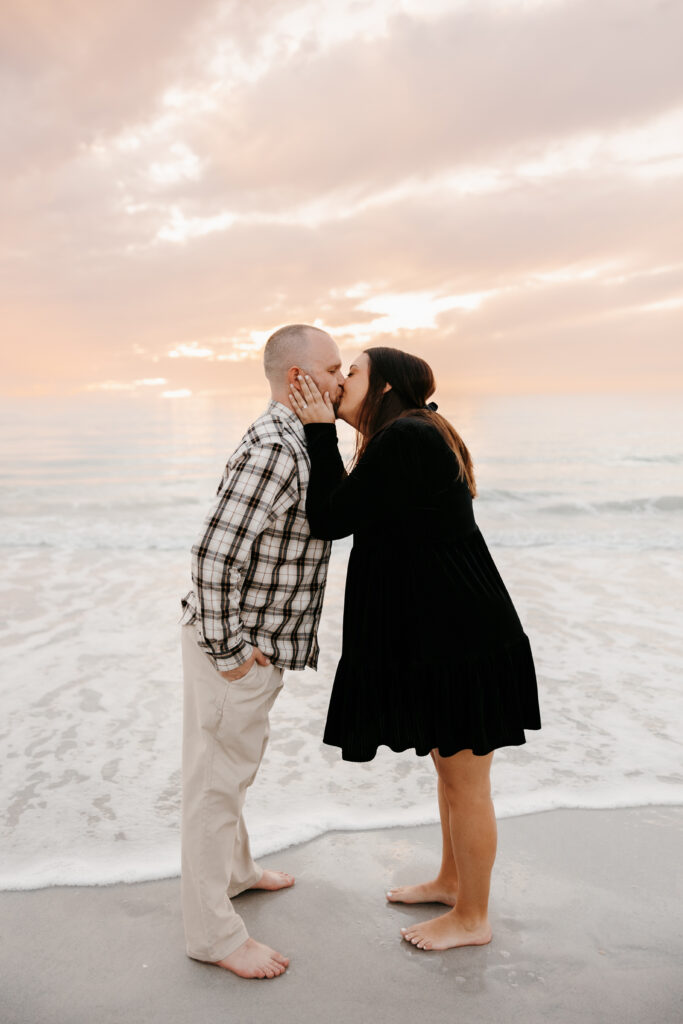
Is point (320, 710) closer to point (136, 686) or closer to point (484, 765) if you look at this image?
point (136, 686)

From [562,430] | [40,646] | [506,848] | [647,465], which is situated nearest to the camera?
[506,848]

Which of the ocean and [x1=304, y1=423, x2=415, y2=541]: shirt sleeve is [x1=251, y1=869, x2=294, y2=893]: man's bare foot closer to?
the ocean

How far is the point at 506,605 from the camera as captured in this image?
8.71 feet

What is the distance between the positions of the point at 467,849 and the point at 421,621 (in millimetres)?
876

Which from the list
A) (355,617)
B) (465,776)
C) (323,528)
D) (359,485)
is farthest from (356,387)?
(465,776)

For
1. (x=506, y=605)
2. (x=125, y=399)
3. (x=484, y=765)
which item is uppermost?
(x=125, y=399)

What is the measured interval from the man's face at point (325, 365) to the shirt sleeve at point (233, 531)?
Answer: 0.33 metres

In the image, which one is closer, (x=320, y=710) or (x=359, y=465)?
(x=359, y=465)

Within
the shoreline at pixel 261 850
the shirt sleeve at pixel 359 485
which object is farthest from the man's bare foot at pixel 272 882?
the shirt sleeve at pixel 359 485

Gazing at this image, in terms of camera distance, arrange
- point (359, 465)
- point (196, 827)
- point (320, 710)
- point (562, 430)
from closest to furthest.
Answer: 1. point (359, 465)
2. point (196, 827)
3. point (320, 710)
4. point (562, 430)

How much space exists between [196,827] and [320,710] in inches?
113

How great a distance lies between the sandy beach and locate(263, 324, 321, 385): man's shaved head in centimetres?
206

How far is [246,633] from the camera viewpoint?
2537 millimetres

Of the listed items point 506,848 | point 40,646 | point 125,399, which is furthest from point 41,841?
point 125,399
